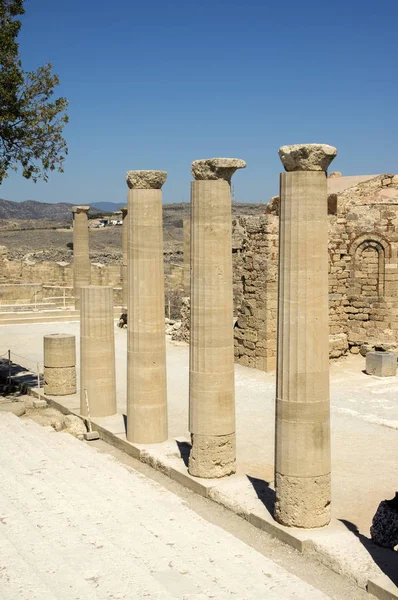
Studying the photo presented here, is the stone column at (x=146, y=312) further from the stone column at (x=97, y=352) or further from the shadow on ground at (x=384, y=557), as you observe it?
the shadow on ground at (x=384, y=557)

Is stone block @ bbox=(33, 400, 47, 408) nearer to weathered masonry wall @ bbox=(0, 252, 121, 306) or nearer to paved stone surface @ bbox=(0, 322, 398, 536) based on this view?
paved stone surface @ bbox=(0, 322, 398, 536)

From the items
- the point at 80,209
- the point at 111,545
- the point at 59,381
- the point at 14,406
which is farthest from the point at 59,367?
the point at 80,209

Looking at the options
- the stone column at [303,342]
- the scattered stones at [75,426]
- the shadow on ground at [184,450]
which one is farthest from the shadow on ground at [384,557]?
the scattered stones at [75,426]

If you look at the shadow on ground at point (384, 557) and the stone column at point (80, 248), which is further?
the stone column at point (80, 248)

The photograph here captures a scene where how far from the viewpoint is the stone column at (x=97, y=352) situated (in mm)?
12703

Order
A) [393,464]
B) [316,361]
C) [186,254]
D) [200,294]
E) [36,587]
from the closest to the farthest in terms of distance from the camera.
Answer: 1. [36,587]
2. [316,361]
3. [200,294]
4. [393,464]
5. [186,254]

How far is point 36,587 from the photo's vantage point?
21.1 feet

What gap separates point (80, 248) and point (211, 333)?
2291 centimetres

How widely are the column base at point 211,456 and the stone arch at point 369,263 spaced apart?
35.6 feet

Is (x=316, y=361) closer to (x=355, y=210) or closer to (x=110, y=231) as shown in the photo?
(x=355, y=210)

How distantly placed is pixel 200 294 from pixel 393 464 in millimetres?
3964

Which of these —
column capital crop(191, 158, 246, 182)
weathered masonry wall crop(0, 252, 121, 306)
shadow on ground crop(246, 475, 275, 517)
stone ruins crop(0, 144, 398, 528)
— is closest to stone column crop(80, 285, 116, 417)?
stone ruins crop(0, 144, 398, 528)

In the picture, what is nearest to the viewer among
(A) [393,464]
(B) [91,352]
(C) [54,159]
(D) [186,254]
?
(A) [393,464]

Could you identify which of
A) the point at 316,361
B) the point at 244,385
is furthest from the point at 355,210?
the point at 316,361
